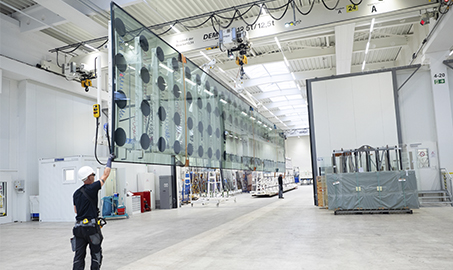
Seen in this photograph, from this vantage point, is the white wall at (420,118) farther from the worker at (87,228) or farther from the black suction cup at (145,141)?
the worker at (87,228)

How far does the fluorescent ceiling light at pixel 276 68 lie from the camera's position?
20.1m

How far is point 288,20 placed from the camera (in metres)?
11.5

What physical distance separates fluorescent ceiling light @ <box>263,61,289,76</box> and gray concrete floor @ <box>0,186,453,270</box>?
40.0 ft

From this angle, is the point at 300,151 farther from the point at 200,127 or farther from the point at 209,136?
the point at 200,127

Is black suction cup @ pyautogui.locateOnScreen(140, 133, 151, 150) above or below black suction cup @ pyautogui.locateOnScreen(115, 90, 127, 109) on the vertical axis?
below

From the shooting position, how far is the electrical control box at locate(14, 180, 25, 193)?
1334cm

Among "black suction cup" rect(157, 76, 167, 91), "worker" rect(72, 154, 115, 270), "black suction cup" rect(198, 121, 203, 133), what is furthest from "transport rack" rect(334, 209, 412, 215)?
"worker" rect(72, 154, 115, 270)

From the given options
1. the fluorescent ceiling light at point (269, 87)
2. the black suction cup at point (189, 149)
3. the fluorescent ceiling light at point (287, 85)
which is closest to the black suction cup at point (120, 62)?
the black suction cup at point (189, 149)

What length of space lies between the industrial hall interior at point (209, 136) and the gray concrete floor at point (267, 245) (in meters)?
0.05

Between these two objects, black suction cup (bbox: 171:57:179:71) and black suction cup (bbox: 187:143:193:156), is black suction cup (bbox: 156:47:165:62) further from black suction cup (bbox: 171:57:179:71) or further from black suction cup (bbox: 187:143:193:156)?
black suction cup (bbox: 187:143:193:156)

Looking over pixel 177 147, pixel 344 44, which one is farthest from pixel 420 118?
pixel 177 147

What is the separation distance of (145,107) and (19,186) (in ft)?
34.2

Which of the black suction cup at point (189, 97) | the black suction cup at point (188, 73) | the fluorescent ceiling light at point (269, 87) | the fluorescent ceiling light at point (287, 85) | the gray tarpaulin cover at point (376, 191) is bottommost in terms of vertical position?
the gray tarpaulin cover at point (376, 191)

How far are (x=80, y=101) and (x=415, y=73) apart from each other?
51.0ft
